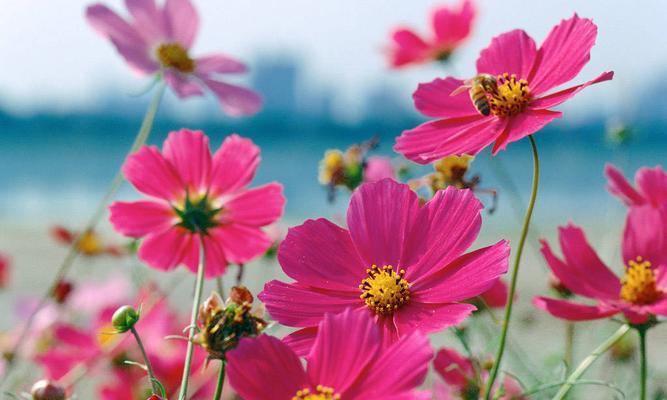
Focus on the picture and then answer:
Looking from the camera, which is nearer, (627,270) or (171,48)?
(627,270)

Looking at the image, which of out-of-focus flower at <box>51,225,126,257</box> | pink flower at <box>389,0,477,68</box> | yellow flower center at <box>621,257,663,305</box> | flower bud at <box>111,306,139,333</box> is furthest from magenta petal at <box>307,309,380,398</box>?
out-of-focus flower at <box>51,225,126,257</box>

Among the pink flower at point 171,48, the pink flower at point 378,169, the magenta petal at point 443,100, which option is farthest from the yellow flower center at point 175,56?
the magenta petal at point 443,100

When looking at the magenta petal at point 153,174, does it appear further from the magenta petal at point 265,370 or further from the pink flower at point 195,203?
the magenta petal at point 265,370

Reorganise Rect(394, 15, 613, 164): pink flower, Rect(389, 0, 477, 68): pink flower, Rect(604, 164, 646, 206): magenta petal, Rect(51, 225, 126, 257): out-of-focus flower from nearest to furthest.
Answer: Rect(394, 15, 613, 164): pink flower, Rect(604, 164, 646, 206): magenta petal, Rect(389, 0, 477, 68): pink flower, Rect(51, 225, 126, 257): out-of-focus flower

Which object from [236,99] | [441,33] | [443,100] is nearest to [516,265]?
[443,100]

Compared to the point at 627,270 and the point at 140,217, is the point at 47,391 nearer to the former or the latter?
the point at 140,217

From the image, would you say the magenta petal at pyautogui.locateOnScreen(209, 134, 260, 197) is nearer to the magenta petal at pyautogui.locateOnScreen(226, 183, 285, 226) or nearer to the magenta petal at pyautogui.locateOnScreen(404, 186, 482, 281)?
the magenta petal at pyautogui.locateOnScreen(226, 183, 285, 226)

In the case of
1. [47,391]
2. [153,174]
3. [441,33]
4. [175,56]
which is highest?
[441,33]
